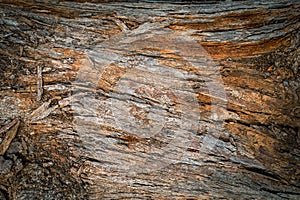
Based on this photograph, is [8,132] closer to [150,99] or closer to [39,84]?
[39,84]

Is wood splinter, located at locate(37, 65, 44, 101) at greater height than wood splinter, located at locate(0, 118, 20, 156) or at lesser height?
greater

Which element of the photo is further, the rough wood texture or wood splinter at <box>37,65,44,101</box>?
wood splinter at <box>37,65,44,101</box>

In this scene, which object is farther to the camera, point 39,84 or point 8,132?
point 39,84

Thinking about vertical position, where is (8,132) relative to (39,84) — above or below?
below

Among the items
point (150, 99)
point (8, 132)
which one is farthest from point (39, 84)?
point (150, 99)

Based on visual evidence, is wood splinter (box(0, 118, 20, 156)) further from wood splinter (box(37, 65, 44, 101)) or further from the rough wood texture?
wood splinter (box(37, 65, 44, 101))

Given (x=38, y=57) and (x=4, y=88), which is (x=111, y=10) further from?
(x=4, y=88)

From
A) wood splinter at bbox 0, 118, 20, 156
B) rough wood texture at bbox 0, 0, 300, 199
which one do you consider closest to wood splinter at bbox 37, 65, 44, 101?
rough wood texture at bbox 0, 0, 300, 199
